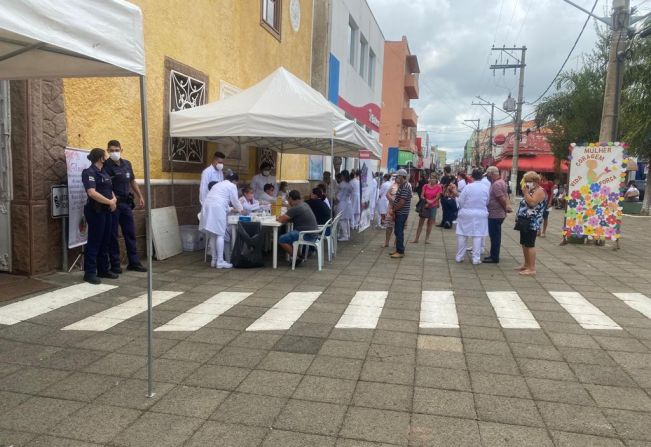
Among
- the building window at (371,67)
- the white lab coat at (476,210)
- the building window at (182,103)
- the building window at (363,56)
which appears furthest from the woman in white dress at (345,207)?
the building window at (371,67)

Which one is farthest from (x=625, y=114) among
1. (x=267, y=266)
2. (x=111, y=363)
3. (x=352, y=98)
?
(x=111, y=363)

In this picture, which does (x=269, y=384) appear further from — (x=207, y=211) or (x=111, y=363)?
(x=207, y=211)

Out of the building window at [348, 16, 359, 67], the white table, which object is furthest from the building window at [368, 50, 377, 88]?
the white table

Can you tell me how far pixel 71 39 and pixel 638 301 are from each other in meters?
6.86

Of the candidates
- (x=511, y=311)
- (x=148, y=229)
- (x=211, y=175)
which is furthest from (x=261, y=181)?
(x=148, y=229)

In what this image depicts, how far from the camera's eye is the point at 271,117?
809cm

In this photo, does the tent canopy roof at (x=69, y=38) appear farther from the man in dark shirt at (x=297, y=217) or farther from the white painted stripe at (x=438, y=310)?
the man in dark shirt at (x=297, y=217)

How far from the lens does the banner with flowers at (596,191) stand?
35.8 ft

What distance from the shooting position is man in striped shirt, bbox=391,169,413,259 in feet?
30.2

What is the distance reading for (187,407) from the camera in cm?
323

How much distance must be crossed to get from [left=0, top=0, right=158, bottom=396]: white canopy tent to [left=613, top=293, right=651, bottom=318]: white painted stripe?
18.4 feet

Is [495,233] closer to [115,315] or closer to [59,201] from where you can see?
[115,315]

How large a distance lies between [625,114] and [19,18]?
63.7 feet

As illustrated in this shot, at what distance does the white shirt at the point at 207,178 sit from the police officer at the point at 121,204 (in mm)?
1391
